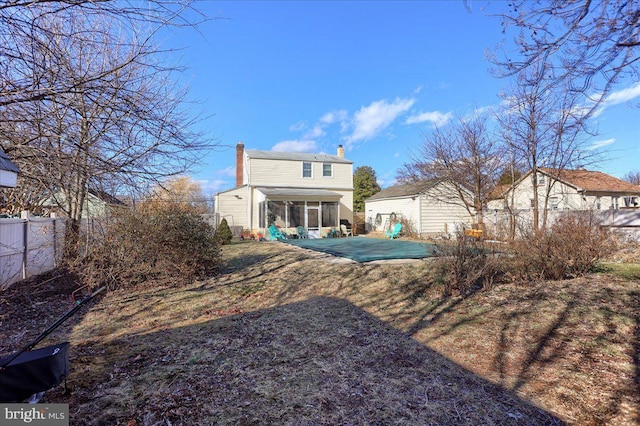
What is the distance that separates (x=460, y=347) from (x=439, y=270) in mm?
2539

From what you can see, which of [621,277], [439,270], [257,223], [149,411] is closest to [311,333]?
[149,411]

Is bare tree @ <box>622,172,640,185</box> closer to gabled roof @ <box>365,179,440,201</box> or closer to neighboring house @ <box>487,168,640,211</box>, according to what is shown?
neighboring house @ <box>487,168,640,211</box>

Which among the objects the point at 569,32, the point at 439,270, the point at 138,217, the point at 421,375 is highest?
the point at 569,32

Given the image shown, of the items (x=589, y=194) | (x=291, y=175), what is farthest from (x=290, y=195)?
(x=589, y=194)

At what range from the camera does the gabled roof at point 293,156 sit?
Result: 68.0ft

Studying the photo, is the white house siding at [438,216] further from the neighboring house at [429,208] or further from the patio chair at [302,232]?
the patio chair at [302,232]

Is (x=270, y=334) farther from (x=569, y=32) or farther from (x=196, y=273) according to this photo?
(x=569, y=32)

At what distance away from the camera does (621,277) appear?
258 inches

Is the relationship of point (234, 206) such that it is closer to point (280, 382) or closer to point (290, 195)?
point (290, 195)

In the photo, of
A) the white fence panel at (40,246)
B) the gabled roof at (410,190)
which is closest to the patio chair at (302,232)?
the gabled roof at (410,190)

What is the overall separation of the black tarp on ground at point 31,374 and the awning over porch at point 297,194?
1614 centimetres

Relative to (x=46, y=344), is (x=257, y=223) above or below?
above

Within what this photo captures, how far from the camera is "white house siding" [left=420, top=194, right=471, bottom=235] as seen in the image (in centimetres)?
1843

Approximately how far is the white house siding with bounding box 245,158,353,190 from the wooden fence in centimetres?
1300
